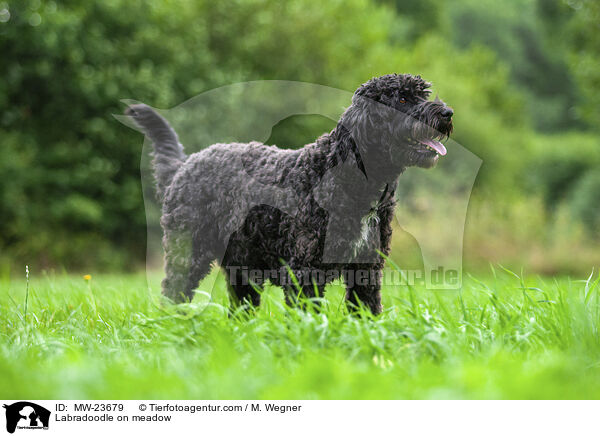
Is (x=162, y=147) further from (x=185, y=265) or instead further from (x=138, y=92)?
(x=138, y=92)

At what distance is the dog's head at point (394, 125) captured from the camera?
11.0ft

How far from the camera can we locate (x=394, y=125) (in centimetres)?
337

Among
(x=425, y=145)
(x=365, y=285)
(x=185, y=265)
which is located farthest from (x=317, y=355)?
(x=185, y=265)

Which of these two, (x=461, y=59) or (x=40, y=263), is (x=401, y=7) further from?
(x=40, y=263)

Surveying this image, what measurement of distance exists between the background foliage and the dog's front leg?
25.0 ft

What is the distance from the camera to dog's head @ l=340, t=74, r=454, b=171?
11.0 ft

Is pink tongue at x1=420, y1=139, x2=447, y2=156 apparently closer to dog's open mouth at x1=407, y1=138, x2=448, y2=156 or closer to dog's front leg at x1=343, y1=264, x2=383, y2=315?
dog's open mouth at x1=407, y1=138, x2=448, y2=156
